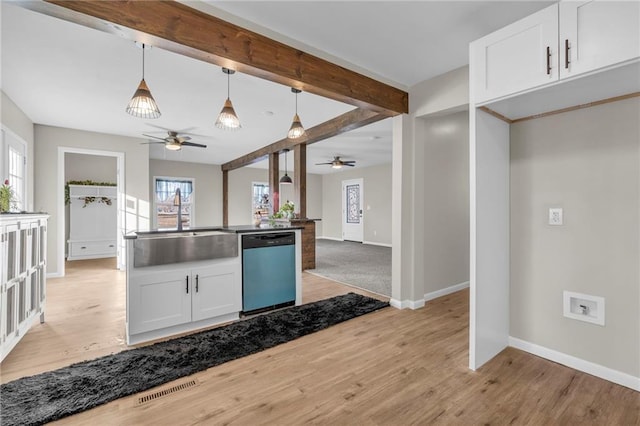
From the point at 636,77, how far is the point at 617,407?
192 cm

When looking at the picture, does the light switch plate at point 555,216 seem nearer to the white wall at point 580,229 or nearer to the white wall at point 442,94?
the white wall at point 580,229

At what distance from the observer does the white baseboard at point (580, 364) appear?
186cm

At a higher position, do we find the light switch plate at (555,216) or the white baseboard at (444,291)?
the light switch plate at (555,216)

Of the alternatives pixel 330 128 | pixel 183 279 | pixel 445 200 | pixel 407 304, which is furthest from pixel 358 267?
pixel 183 279

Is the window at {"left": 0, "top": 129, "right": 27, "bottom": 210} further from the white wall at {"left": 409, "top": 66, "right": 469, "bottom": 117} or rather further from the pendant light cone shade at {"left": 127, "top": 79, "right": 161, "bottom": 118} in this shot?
the white wall at {"left": 409, "top": 66, "right": 469, "bottom": 117}

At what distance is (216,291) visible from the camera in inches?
112

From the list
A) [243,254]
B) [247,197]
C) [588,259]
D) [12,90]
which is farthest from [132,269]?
[247,197]

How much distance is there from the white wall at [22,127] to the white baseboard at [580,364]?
6314 millimetres

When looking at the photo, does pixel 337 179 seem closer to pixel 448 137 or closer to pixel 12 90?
pixel 448 137

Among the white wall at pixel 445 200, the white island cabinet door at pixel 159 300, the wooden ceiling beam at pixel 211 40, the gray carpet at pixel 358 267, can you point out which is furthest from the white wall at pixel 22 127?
the white wall at pixel 445 200

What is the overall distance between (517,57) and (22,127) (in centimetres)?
642

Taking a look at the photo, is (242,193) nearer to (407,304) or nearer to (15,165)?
(15,165)

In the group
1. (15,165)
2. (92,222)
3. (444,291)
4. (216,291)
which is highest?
(15,165)

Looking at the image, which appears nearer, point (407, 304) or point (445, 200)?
point (407, 304)
